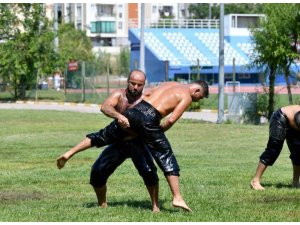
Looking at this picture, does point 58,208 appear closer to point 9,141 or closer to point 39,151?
point 39,151

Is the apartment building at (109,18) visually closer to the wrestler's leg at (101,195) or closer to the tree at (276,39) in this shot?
the tree at (276,39)

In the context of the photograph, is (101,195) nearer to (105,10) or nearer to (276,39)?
(276,39)

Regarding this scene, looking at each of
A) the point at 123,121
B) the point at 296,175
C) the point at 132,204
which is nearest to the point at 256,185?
the point at 296,175

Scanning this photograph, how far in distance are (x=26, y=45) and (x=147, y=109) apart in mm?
41316

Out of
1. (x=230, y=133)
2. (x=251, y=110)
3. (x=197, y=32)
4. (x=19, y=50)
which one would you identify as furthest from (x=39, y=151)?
(x=197, y=32)

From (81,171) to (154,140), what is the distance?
5432 millimetres

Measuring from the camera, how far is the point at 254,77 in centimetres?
7225

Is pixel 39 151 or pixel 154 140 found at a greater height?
pixel 154 140

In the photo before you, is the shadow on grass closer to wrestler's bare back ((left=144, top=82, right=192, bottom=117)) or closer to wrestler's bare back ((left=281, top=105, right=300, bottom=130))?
wrestler's bare back ((left=144, top=82, right=192, bottom=117))

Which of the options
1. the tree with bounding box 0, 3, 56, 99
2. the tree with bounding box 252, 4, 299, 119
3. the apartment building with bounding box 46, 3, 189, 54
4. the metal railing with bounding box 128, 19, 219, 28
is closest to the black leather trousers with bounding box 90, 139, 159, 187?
the tree with bounding box 252, 4, 299, 119

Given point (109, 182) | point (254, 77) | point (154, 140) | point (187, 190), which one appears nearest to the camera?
point (154, 140)

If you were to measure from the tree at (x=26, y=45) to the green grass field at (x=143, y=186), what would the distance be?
26.0m

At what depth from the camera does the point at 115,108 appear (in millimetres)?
10500

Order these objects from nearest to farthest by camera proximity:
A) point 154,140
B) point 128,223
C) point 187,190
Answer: point 128,223 < point 154,140 < point 187,190
